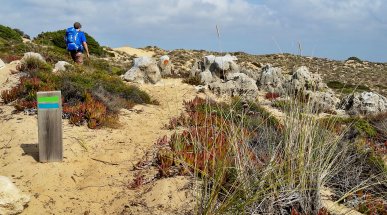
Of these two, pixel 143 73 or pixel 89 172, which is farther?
pixel 143 73

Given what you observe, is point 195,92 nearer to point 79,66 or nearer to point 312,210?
point 79,66

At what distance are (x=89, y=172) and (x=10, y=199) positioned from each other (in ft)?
5.58

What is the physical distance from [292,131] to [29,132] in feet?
18.7

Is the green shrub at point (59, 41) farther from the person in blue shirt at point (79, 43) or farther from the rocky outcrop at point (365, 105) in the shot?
the rocky outcrop at point (365, 105)

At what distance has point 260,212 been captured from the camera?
5129 mm

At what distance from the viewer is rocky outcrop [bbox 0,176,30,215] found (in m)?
5.75

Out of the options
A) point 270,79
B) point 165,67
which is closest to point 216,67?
point 270,79

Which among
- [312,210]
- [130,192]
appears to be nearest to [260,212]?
[312,210]

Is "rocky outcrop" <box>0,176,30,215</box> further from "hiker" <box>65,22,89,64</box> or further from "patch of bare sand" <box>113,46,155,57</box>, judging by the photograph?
"patch of bare sand" <box>113,46,155,57</box>

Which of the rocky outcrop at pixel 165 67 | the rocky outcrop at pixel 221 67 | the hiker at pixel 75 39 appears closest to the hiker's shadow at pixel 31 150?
the hiker at pixel 75 39

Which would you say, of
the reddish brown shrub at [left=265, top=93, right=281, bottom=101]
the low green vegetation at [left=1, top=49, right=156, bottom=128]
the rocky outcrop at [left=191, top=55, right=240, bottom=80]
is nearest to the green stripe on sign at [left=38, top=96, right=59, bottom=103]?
the low green vegetation at [left=1, top=49, right=156, bottom=128]

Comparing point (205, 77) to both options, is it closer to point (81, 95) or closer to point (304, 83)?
point (81, 95)

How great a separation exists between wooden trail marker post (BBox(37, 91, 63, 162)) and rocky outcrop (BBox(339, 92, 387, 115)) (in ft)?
34.1

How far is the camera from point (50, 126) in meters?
7.41
